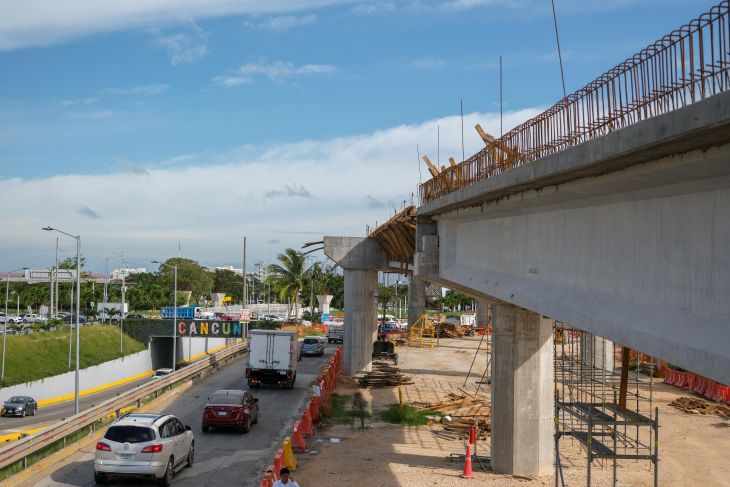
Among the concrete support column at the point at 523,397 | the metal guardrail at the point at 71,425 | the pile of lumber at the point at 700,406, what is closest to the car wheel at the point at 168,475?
the metal guardrail at the point at 71,425

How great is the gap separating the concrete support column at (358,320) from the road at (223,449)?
6223mm

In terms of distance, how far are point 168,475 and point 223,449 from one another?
488cm

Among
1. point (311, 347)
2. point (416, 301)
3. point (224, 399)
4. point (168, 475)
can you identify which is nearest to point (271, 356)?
point (224, 399)

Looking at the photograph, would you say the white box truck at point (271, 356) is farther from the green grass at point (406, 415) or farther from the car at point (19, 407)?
the car at point (19, 407)

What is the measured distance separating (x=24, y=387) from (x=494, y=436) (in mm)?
39518

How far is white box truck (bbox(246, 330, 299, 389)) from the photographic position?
37531 mm

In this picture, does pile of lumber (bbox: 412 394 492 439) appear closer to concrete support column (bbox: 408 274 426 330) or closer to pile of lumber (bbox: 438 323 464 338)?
concrete support column (bbox: 408 274 426 330)

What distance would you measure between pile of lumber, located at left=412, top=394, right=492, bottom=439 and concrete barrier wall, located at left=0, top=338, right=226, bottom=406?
97.8 ft

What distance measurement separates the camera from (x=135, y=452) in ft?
57.0

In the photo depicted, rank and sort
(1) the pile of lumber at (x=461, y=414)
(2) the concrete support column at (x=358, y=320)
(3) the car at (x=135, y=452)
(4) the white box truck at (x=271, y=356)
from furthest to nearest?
(2) the concrete support column at (x=358, y=320), (4) the white box truck at (x=271, y=356), (1) the pile of lumber at (x=461, y=414), (3) the car at (x=135, y=452)

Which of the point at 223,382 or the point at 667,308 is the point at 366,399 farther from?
the point at 667,308

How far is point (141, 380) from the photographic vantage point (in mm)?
66938

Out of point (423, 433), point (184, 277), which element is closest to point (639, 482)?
point (423, 433)

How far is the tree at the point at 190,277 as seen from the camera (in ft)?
526
